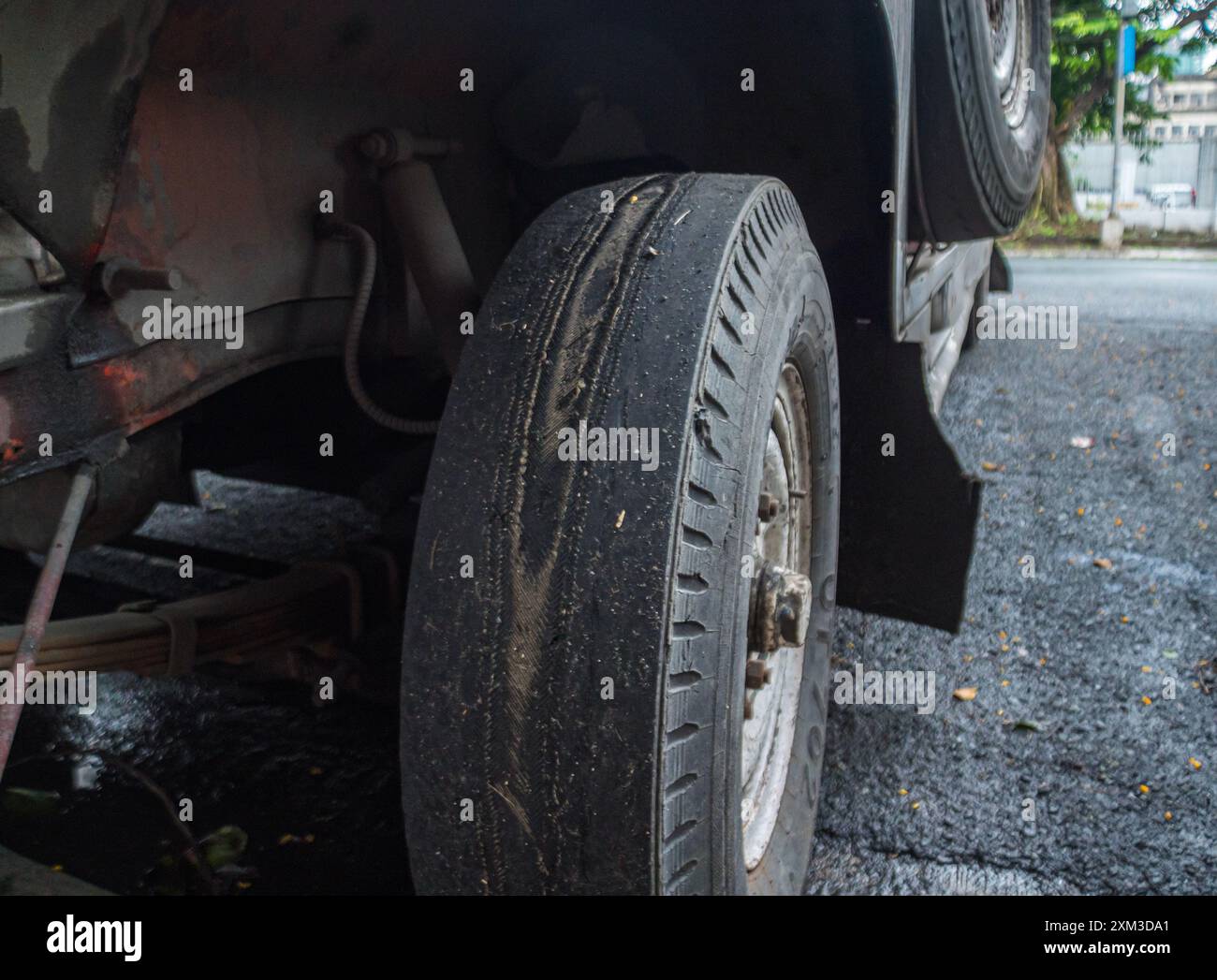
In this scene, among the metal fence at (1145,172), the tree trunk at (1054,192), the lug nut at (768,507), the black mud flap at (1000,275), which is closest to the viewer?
the lug nut at (768,507)

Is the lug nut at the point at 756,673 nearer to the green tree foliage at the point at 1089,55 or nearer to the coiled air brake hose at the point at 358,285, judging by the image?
the coiled air brake hose at the point at 358,285

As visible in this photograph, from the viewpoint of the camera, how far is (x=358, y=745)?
242 centimetres

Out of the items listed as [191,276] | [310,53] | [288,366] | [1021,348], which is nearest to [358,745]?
[288,366]

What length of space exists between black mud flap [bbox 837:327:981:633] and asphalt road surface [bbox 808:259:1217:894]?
31 centimetres

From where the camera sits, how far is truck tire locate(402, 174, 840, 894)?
1.19 meters

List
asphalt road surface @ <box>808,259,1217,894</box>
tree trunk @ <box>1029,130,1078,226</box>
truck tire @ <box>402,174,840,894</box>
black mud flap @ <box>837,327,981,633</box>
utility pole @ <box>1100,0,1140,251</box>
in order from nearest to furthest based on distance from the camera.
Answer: truck tire @ <box>402,174,840,894</box> → asphalt road surface @ <box>808,259,1217,894</box> → black mud flap @ <box>837,327,981,633</box> → utility pole @ <box>1100,0,1140,251</box> → tree trunk @ <box>1029,130,1078,226</box>

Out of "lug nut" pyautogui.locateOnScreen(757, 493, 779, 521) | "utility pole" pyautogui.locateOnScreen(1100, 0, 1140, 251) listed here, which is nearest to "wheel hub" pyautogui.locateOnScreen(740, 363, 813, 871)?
"lug nut" pyautogui.locateOnScreen(757, 493, 779, 521)

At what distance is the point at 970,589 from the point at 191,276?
7.62 feet

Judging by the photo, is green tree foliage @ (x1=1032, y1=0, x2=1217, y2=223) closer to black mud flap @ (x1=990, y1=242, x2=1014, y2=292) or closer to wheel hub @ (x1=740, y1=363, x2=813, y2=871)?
black mud flap @ (x1=990, y1=242, x2=1014, y2=292)

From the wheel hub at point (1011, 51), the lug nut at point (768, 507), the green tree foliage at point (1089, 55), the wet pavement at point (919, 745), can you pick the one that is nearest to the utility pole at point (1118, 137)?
the green tree foliage at point (1089, 55)

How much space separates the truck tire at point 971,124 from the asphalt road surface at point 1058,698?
3.26 feet

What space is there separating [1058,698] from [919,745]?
1.25ft

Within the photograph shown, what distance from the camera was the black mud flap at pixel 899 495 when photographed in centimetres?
227

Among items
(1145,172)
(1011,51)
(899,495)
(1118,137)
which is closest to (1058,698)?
(899,495)
